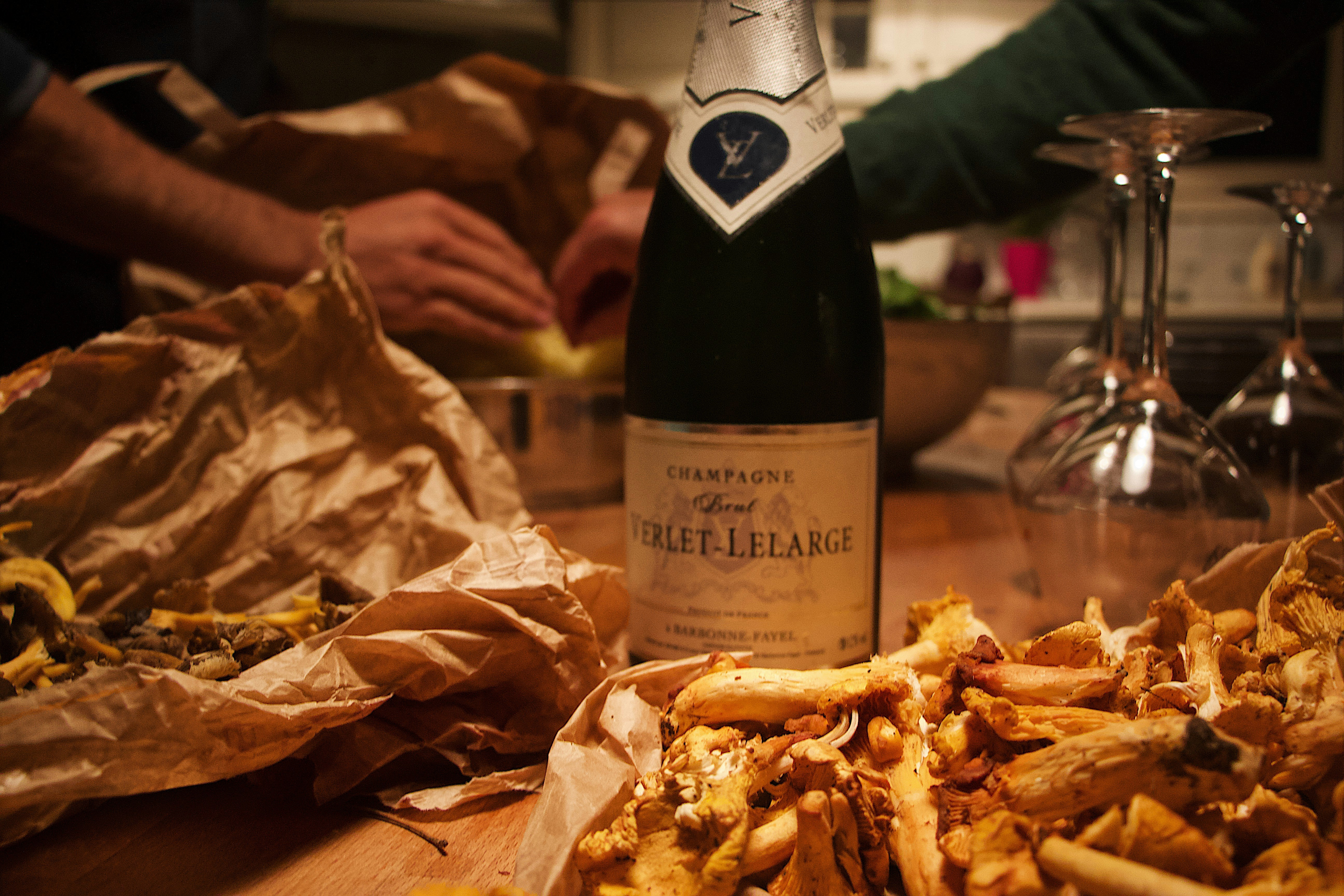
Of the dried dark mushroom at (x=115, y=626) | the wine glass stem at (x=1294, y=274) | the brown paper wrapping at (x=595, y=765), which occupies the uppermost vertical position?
the wine glass stem at (x=1294, y=274)

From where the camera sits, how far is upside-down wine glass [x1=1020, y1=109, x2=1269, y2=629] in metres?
0.51

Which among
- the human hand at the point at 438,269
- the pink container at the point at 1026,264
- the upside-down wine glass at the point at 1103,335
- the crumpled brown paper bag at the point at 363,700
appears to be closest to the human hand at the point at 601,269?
the human hand at the point at 438,269

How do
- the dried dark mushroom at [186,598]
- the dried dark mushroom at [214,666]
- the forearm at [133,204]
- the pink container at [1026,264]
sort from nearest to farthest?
the dried dark mushroom at [214,666], the dried dark mushroom at [186,598], the forearm at [133,204], the pink container at [1026,264]

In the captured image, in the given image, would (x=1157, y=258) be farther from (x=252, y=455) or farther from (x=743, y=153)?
(x=252, y=455)

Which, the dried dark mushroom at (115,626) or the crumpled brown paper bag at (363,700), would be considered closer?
the crumpled brown paper bag at (363,700)

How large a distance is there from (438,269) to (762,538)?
614mm

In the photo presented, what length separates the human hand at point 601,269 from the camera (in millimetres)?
870

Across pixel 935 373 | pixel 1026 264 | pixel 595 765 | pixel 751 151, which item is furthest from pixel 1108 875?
pixel 1026 264

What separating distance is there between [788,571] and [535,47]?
2091 mm

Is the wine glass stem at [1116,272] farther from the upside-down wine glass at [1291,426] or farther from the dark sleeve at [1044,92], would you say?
the dark sleeve at [1044,92]

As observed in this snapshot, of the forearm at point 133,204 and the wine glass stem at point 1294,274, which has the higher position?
the forearm at point 133,204

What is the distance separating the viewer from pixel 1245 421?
2.25 feet

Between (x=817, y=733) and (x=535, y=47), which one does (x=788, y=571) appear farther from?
(x=535, y=47)

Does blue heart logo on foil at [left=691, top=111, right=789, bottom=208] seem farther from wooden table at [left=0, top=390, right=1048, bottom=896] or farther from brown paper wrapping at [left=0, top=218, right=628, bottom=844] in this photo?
wooden table at [left=0, top=390, right=1048, bottom=896]
